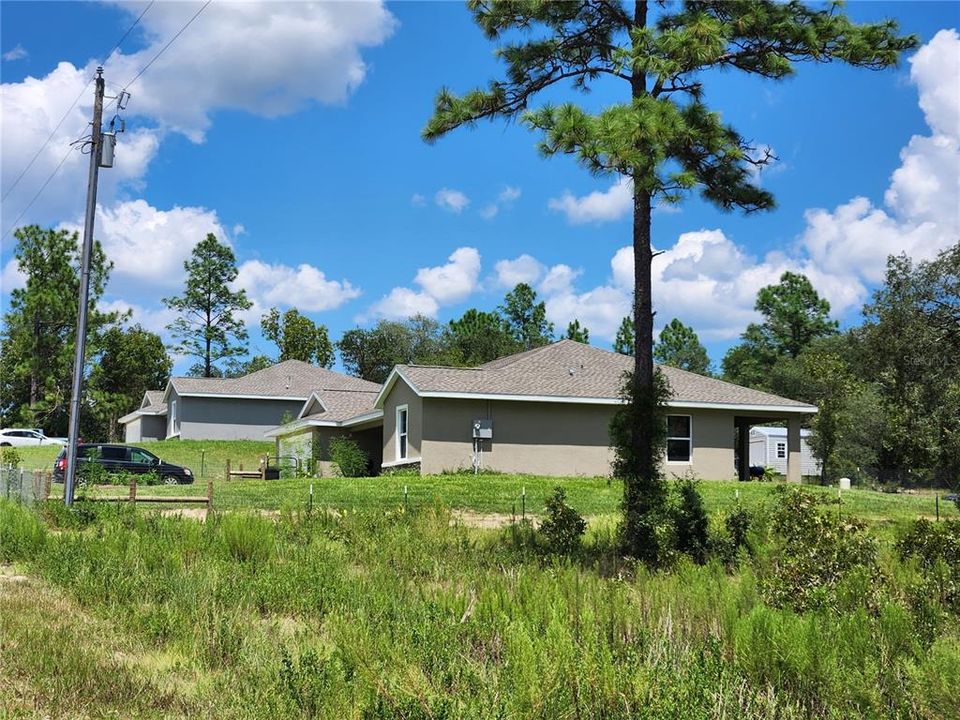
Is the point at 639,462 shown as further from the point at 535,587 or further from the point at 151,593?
the point at 151,593

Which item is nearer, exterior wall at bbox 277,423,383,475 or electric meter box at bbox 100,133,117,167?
electric meter box at bbox 100,133,117,167

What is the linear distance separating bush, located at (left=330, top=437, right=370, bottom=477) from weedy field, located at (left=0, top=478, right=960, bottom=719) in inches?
737

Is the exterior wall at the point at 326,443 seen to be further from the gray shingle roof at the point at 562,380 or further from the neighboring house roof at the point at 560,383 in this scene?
the gray shingle roof at the point at 562,380

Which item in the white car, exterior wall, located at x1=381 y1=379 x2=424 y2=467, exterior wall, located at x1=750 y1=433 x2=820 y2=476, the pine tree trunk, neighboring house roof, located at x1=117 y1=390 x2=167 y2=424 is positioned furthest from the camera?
neighboring house roof, located at x1=117 y1=390 x2=167 y2=424

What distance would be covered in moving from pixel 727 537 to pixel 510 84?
719cm

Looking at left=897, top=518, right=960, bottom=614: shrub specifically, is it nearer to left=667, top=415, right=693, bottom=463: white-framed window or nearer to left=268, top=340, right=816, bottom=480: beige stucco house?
left=268, top=340, right=816, bottom=480: beige stucco house

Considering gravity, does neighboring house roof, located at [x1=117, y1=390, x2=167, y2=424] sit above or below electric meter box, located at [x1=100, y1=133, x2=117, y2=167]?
below

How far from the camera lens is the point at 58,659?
6.23 m

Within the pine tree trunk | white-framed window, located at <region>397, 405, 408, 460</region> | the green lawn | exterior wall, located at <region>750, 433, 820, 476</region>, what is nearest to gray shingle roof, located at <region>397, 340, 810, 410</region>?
white-framed window, located at <region>397, 405, 408, 460</region>

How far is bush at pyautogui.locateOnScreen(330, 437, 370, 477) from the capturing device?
3017 cm

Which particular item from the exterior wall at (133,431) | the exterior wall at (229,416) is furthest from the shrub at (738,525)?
the exterior wall at (133,431)

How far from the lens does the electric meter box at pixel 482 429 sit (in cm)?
2697

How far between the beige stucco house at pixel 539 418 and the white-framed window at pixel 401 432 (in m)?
0.03

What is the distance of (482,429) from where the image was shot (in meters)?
27.0
